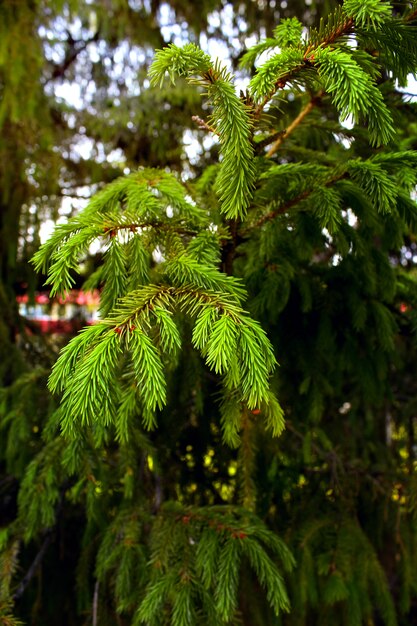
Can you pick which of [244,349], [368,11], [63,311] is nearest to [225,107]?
[368,11]

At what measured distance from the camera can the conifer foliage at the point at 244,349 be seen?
3.34ft

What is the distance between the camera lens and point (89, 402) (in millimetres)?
930

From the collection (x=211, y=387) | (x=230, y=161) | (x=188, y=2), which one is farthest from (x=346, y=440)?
(x=188, y=2)

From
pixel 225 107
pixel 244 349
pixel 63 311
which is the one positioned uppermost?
pixel 63 311

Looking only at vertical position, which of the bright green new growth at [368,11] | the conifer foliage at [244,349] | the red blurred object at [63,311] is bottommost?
the conifer foliage at [244,349]

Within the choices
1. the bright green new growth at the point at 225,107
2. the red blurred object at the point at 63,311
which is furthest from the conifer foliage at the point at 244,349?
the red blurred object at the point at 63,311

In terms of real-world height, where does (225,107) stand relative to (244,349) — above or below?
above

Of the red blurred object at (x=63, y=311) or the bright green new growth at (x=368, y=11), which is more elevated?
the red blurred object at (x=63, y=311)

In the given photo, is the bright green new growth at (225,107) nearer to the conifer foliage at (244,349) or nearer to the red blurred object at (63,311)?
the conifer foliage at (244,349)

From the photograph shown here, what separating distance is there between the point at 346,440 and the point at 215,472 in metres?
0.79

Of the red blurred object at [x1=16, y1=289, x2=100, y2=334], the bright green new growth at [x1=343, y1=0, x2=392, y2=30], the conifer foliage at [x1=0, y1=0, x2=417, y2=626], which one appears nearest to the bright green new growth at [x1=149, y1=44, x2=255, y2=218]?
the conifer foliage at [x1=0, y1=0, x2=417, y2=626]

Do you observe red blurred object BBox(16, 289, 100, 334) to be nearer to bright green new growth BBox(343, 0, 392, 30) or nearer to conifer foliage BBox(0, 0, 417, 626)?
conifer foliage BBox(0, 0, 417, 626)

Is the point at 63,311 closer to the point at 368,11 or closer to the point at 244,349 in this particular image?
the point at 244,349

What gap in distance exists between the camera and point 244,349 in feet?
3.27
